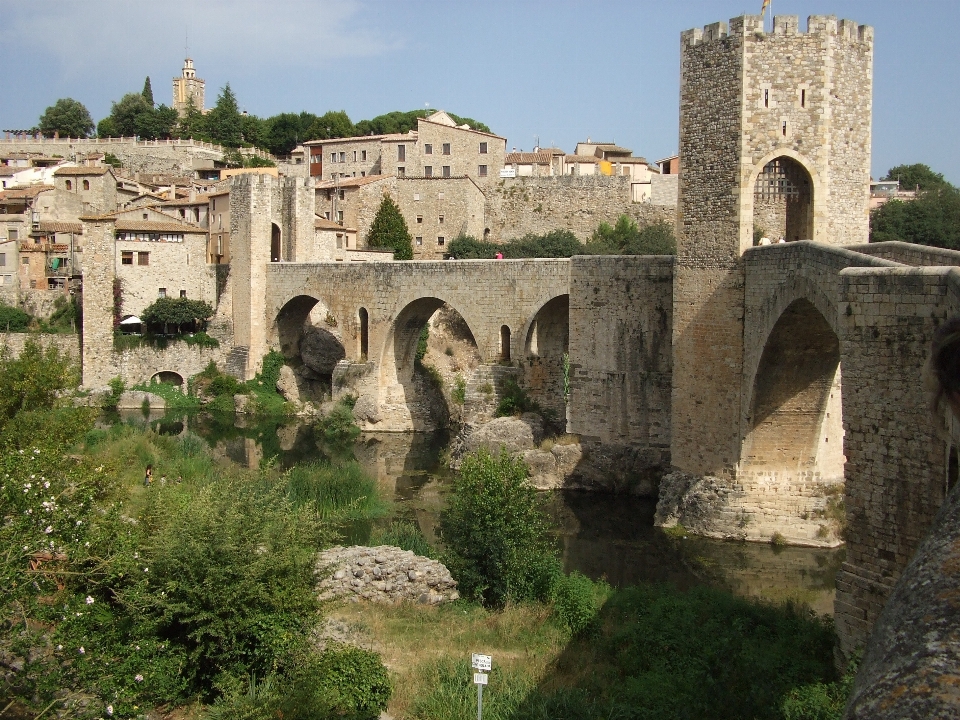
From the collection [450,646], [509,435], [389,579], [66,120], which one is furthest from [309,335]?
[66,120]

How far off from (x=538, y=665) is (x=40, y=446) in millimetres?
6796

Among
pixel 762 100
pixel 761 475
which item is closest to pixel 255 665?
pixel 761 475

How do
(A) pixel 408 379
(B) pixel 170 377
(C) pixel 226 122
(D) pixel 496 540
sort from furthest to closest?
(C) pixel 226 122
(B) pixel 170 377
(A) pixel 408 379
(D) pixel 496 540

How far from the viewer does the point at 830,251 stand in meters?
12.9

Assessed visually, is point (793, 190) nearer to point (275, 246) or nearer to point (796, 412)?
point (796, 412)

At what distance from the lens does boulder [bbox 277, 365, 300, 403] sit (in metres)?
33.5

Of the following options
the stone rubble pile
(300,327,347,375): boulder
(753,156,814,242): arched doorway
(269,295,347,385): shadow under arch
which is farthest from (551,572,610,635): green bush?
(300,327,347,375): boulder

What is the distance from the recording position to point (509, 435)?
22.8 meters

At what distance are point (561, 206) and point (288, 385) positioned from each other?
51.7 feet

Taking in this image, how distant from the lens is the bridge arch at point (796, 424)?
53.1 ft

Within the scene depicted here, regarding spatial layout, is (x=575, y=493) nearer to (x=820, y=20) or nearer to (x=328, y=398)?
(x=820, y=20)

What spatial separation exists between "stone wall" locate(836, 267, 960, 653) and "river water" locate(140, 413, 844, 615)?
337cm

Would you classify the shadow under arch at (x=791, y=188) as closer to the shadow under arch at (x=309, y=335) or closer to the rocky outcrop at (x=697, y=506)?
the rocky outcrop at (x=697, y=506)

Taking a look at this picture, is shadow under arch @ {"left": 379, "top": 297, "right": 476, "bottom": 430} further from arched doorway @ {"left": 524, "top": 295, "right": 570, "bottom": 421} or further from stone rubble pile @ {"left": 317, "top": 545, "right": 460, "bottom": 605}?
stone rubble pile @ {"left": 317, "top": 545, "right": 460, "bottom": 605}
